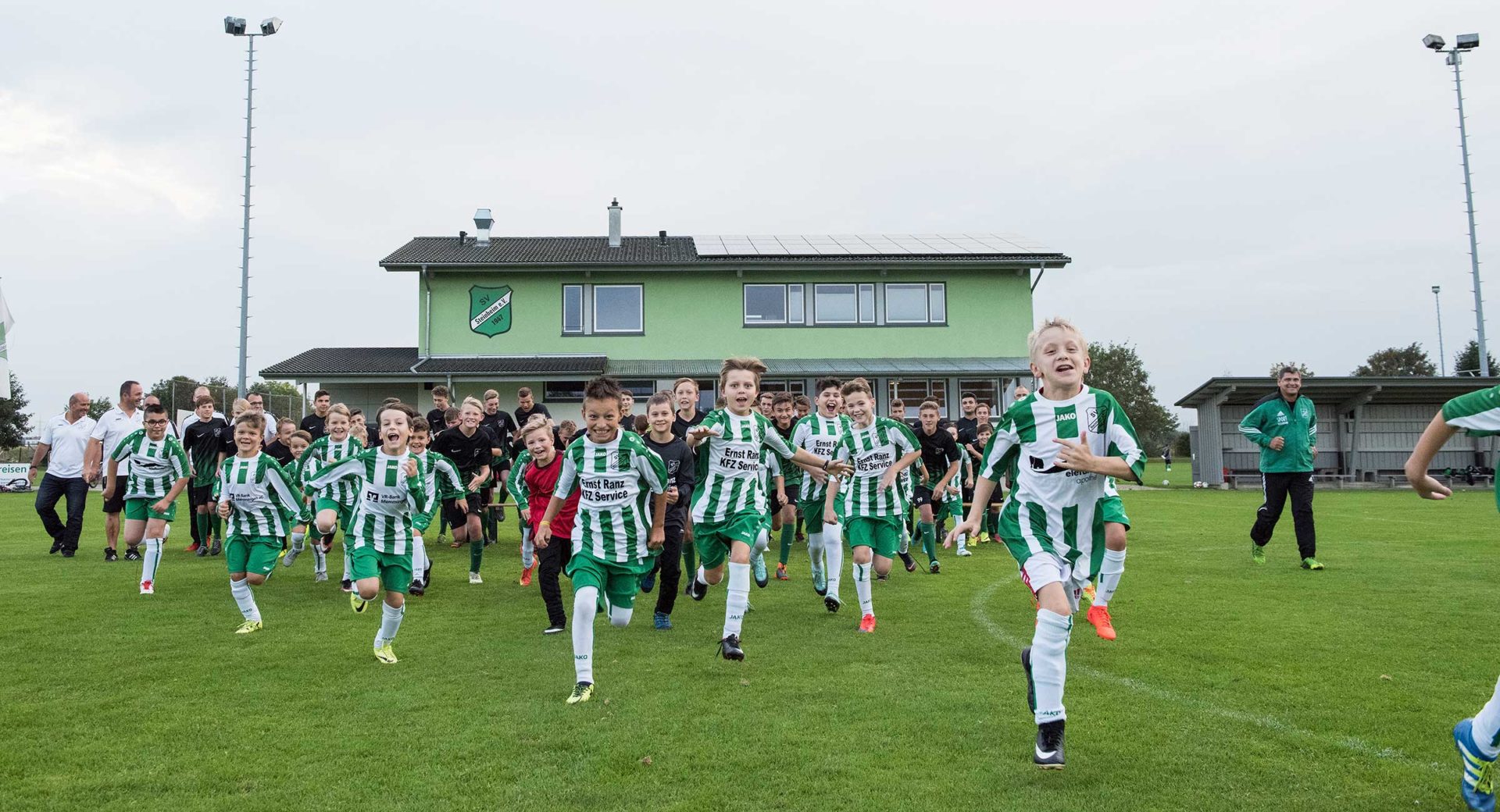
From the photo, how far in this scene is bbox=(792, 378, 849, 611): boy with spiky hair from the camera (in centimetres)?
854

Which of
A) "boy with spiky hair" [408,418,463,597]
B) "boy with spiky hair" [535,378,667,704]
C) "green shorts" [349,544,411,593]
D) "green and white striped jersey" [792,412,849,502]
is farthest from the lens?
"green and white striped jersey" [792,412,849,502]

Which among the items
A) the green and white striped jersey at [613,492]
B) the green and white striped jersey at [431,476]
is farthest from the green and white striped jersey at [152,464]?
the green and white striped jersey at [613,492]

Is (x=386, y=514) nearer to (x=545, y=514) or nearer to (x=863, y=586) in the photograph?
(x=545, y=514)

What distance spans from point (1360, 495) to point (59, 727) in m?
28.4

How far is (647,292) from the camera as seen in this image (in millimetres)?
29438

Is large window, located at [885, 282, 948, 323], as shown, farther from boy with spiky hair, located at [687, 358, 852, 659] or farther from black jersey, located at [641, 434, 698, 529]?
boy with spiky hair, located at [687, 358, 852, 659]

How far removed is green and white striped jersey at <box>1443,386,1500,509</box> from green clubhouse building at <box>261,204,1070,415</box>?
80.1ft

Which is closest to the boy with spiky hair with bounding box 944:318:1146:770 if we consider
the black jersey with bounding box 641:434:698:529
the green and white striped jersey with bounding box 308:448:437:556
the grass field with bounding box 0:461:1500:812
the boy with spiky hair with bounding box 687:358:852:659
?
the grass field with bounding box 0:461:1500:812

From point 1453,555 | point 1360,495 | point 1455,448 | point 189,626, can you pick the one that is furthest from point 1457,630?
point 1455,448

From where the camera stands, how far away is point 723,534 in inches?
306

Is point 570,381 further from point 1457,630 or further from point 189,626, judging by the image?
point 1457,630

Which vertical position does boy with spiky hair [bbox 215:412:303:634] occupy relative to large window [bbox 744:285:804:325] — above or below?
below

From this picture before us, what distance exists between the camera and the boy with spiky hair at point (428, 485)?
8.45 metres

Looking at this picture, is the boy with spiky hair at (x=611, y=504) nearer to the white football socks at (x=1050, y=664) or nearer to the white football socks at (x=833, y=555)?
the white football socks at (x=833, y=555)
